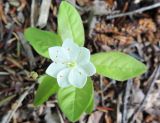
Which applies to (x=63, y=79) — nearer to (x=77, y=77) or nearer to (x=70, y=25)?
(x=77, y=77)

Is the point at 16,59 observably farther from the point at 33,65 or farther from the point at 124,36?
the point at 124,36

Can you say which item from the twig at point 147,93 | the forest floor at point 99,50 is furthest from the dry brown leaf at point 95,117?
the twig at point 147,93

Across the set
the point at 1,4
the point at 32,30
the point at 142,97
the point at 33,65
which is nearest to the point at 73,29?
the point at 32,30

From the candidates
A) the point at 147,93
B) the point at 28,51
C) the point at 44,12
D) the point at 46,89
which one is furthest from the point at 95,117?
the point at 44,12

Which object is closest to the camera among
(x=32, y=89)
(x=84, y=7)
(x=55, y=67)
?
(x=55, y=67)

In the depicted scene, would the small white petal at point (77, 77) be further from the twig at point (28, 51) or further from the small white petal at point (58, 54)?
the twig at point (28, 51)

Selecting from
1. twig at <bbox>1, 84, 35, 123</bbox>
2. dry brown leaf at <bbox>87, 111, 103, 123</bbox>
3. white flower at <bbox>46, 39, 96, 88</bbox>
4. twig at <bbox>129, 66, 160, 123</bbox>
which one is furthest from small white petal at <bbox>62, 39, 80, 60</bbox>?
twig at <bbox>129, 66, 160, 123</bbox>

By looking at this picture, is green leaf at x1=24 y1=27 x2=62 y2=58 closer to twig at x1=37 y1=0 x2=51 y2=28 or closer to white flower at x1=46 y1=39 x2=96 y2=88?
white flower at x1=46 y1=39 x2=96 y2=88
